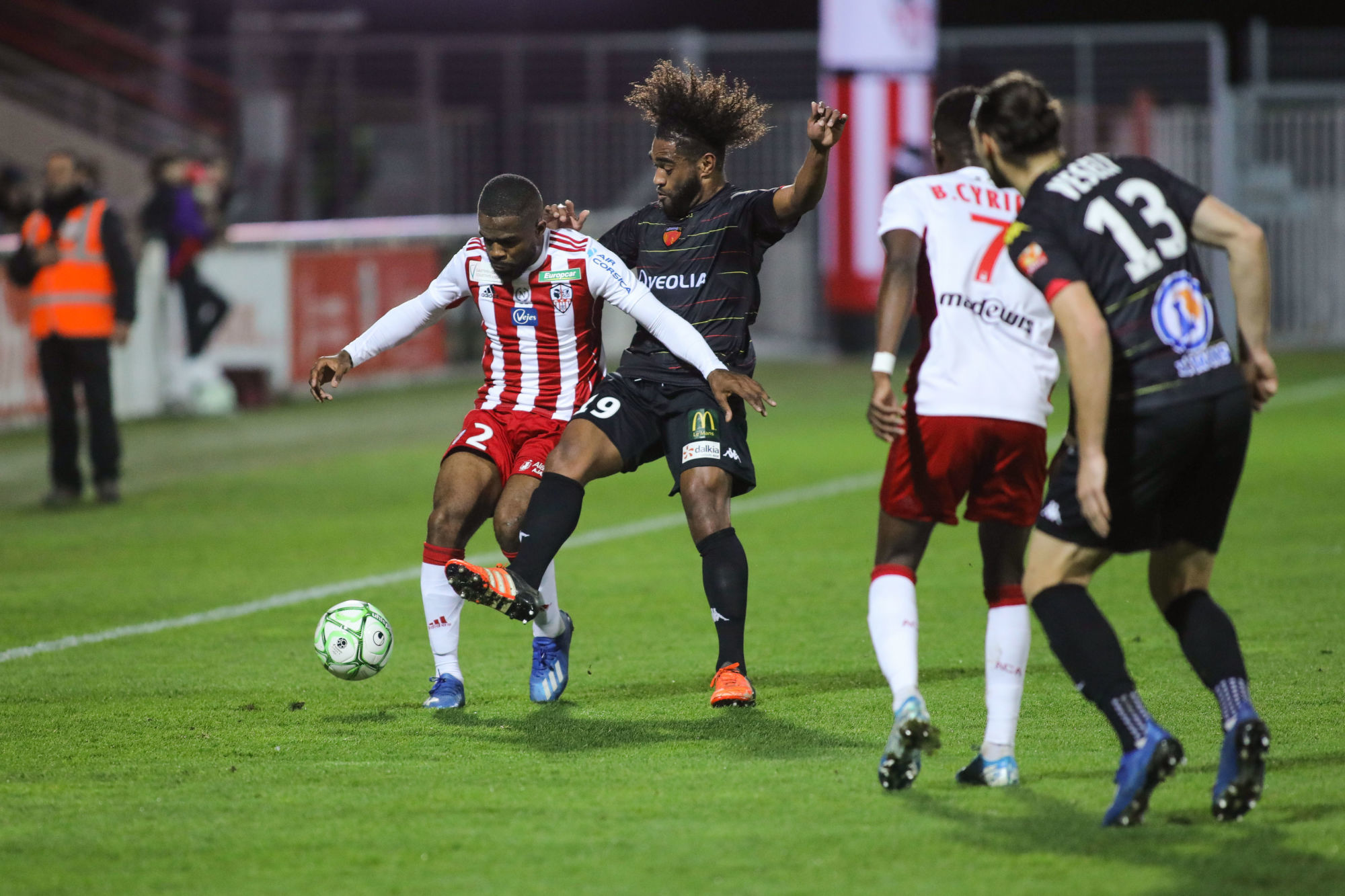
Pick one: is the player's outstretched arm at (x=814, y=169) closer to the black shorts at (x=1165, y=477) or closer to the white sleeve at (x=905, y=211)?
the white sleeve at (x=905, y=211)

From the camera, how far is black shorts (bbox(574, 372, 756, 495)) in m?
5.88

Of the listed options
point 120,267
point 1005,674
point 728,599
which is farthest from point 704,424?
point 120,267

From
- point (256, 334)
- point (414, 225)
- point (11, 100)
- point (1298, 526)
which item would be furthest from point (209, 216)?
point (1298, 526)

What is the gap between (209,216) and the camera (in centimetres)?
1689

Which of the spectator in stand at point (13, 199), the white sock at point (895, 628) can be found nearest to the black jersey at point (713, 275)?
the white sock at point (895, 628)

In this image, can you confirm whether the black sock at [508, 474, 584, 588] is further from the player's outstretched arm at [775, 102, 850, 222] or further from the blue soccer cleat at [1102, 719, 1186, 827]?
the blue soccer cleat at [1102, 719, 1186, 827]

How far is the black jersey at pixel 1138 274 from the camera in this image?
4.17 meters

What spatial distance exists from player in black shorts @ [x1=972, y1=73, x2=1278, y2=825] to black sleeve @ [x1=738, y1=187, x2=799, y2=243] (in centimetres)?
169

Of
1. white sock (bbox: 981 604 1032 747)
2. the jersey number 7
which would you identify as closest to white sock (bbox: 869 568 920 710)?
white sock (bbox: 981 604 1032 747)

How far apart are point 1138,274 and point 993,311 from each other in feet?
1.80

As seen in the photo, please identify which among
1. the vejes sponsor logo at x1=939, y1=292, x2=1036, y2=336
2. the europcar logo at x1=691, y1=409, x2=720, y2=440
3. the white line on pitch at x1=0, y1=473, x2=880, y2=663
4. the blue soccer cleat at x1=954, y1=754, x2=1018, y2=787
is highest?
the vejes sponsor logo at x1=939, y1=292, x2=1036, y2=336

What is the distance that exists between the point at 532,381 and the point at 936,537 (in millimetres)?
4078

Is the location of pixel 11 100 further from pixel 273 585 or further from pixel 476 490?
pixel 476 490

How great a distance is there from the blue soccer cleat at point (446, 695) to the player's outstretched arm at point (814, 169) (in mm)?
1925
